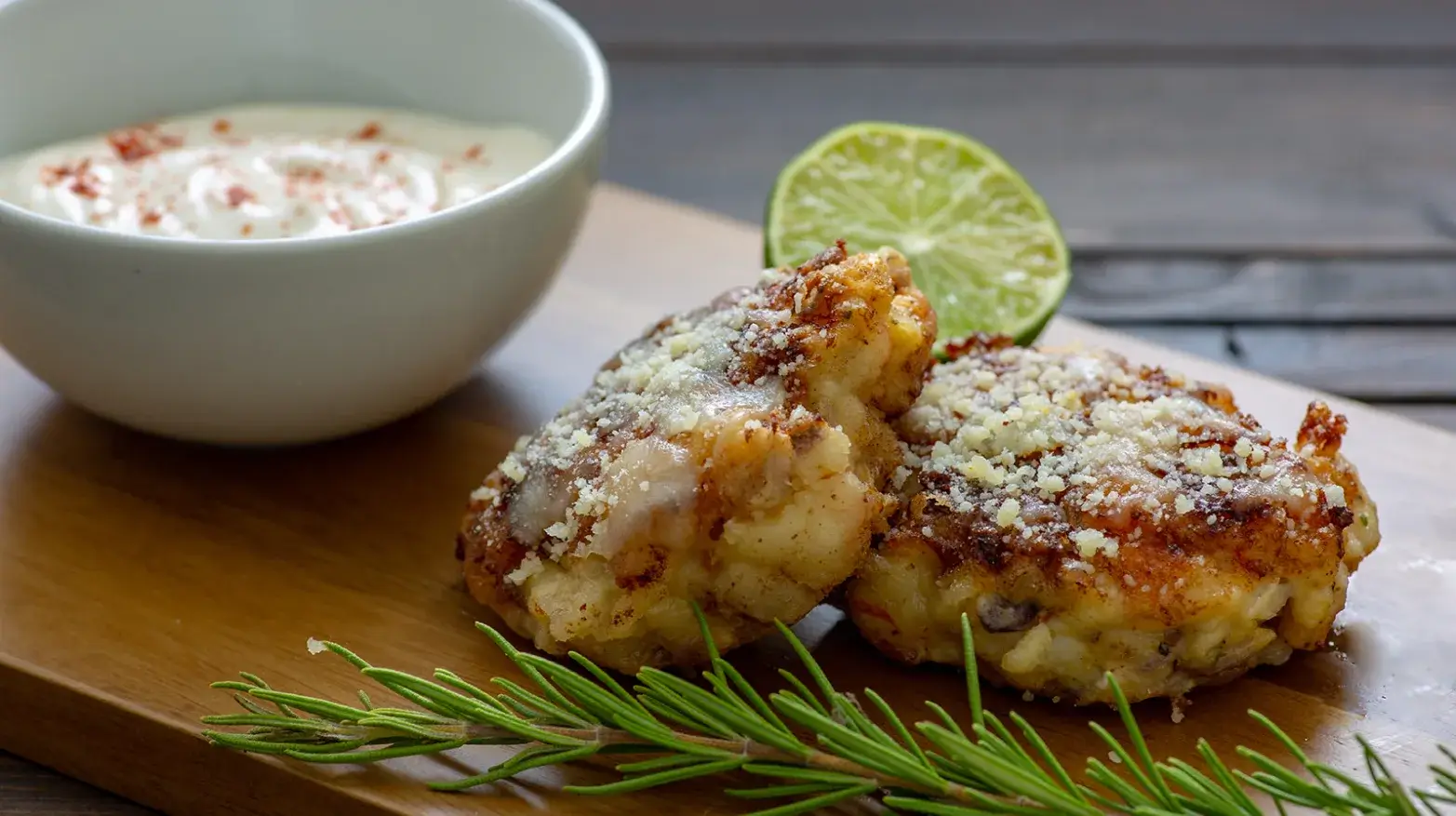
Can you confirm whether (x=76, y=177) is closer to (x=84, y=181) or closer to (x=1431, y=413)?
(x=84, y=181)

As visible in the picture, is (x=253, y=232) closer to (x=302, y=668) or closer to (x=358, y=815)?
(x=302, y=668)

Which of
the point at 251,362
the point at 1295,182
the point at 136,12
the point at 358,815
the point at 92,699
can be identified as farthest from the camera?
the point at 1295,182

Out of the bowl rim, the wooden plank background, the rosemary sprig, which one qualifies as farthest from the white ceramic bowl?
the wooden plank background

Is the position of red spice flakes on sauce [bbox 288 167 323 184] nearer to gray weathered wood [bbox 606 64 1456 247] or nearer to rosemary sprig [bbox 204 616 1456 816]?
rosemary sprig [bbox 204 616 1456 816]

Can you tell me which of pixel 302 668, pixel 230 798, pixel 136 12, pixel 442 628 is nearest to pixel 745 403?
pixel 442 628

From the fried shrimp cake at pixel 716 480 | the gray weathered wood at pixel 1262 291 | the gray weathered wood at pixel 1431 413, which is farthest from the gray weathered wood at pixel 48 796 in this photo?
the gray weathered wood at pixel 1431 413

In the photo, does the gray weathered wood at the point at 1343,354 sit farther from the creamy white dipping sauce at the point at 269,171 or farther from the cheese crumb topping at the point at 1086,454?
the creamy white dipping sauce at the point at 269,171
